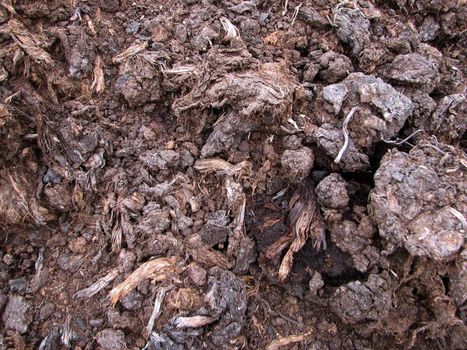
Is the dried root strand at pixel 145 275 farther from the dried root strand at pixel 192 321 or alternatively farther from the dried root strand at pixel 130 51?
the dried root strand at pixel 130 51

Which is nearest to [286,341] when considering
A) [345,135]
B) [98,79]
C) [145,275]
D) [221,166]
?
[145,275]

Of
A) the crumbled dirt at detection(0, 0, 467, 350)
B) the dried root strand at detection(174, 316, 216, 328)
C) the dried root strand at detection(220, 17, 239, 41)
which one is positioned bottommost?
the dried root strand at detection(174, 316, 216, 328)

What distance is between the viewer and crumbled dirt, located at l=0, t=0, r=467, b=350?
1846 mm

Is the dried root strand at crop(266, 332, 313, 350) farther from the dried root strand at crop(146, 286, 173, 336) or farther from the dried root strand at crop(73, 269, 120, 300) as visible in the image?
the dried root strand at crop(73, 269, 120, 300)

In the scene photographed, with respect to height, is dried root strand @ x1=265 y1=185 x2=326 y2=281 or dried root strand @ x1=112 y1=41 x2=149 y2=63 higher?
dried root strand @ x1=112 y1=41 x2=149 y2=63

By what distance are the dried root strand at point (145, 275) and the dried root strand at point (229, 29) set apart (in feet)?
4.48

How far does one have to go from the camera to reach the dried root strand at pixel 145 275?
1901 mm

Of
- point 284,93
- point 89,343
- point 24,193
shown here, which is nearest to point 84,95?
point 24,193

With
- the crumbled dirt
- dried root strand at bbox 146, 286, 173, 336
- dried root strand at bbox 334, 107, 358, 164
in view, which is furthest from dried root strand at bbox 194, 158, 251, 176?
dried root strand at bbox 146, 286, 173, 336

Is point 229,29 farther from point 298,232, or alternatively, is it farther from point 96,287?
point 96,287

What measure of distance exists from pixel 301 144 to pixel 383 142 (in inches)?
17.2

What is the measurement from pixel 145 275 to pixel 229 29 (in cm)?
151

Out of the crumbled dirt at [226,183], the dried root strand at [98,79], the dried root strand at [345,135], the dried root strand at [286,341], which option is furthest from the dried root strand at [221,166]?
the dried root strand at [286,341]

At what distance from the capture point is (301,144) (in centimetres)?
210
